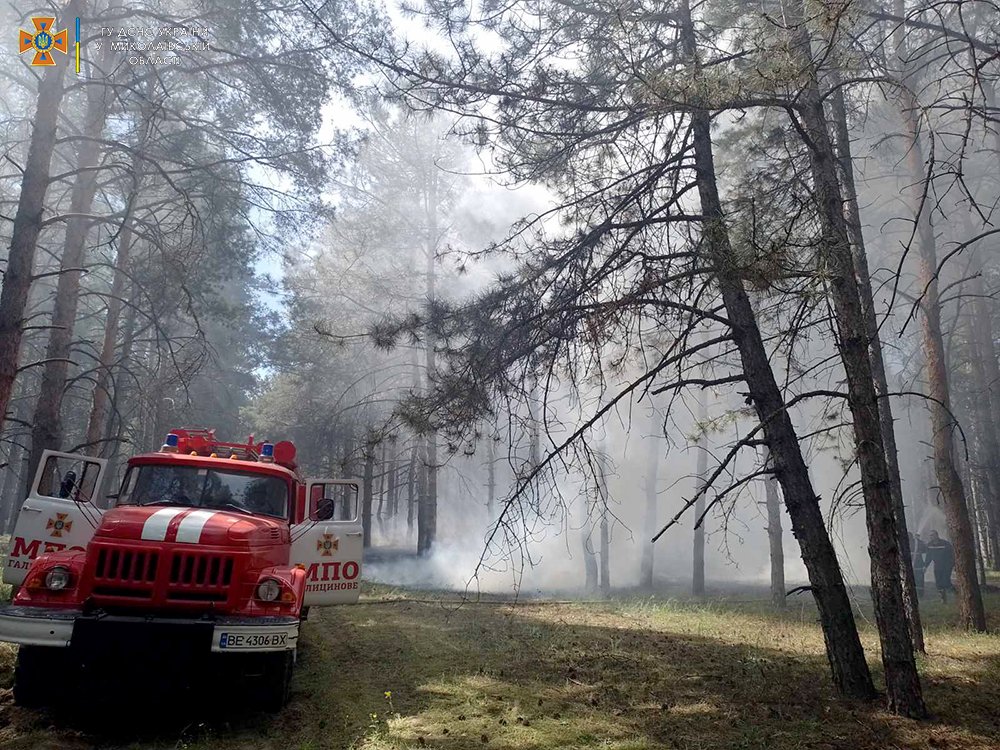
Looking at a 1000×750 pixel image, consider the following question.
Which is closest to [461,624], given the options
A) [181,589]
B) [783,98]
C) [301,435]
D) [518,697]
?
[518,697]

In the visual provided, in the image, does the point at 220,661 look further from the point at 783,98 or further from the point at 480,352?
the point at 783,98

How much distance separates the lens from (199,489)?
6.25 meters

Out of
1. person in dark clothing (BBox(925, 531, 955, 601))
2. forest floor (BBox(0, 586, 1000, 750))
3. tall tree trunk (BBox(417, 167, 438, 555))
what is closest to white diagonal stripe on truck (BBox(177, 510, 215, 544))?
forest floor (BBox(0, 586, 1000, 750))

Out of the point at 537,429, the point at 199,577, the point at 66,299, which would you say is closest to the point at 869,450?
the point at 537,429

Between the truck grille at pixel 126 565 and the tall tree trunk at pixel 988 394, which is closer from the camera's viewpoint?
the truck grille at pixel 126 565

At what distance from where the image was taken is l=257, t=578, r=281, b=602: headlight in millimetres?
5293

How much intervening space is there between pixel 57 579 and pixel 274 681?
5.94ft

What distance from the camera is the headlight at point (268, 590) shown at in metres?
5.29

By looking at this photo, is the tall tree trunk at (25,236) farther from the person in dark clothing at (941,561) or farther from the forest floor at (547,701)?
the person in dark clothing at (941,561)

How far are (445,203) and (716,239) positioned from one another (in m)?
22.8

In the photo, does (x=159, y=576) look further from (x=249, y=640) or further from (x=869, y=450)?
(x=869, y=450)

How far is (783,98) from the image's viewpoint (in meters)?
6.16

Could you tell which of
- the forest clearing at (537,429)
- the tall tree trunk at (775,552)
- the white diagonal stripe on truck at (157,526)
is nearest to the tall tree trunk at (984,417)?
the tall tree trunk at (775,552)

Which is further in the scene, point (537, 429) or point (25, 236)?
point (25, 236)
